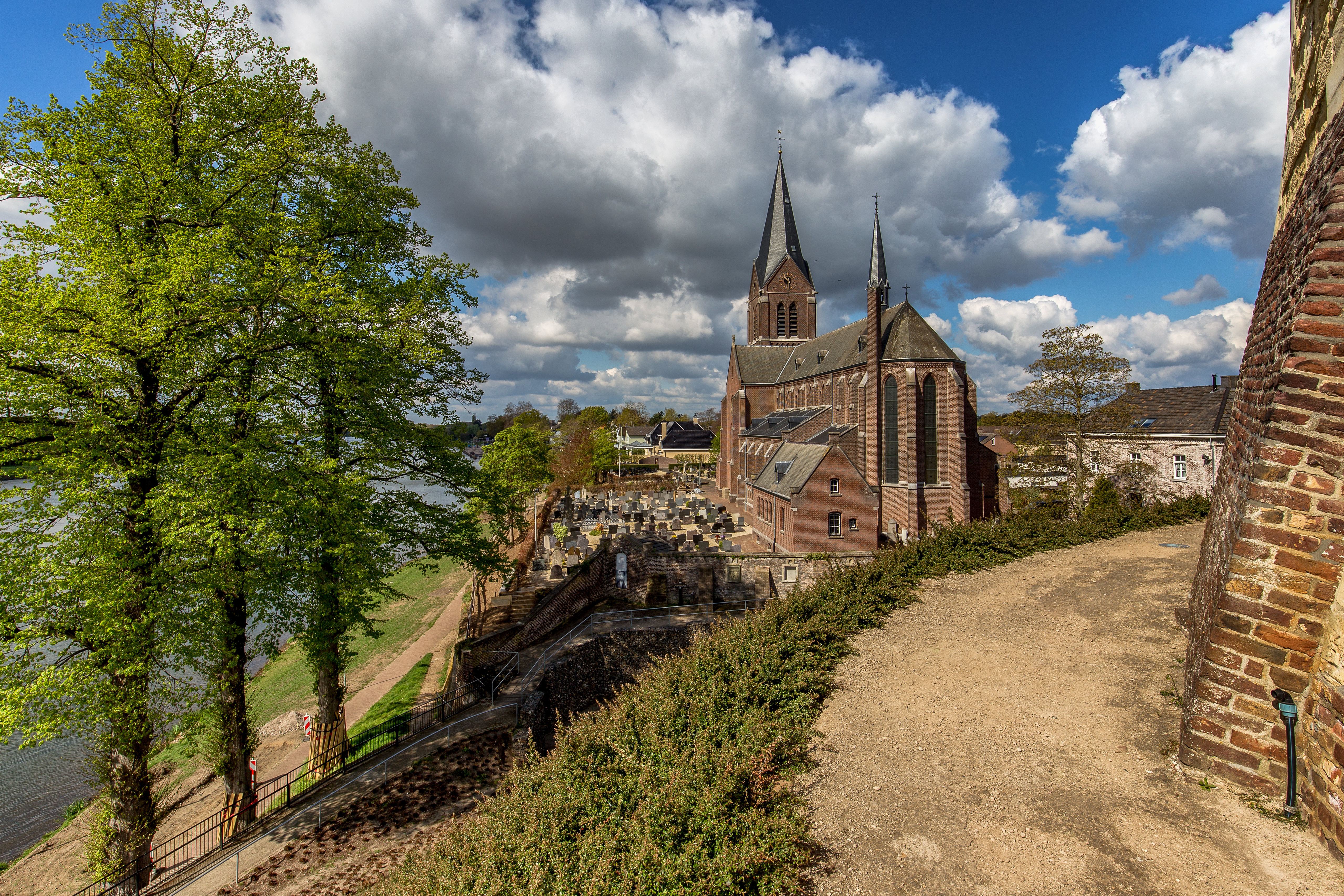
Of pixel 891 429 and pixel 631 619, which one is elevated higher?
pixel 891 429

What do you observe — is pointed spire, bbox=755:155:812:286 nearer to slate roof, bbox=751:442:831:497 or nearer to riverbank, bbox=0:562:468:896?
slate roof, bbox=751:442:831:497

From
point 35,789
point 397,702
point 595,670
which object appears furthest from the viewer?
point 397,702

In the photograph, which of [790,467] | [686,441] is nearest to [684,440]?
[686,441]

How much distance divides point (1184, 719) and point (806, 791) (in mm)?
3328

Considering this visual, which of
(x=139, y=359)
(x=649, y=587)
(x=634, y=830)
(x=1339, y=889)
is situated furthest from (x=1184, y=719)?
(x=649, y=587)

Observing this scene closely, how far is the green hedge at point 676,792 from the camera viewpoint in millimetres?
4453

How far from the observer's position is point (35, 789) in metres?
16.6

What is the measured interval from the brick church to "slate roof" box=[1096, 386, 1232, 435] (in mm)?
7847

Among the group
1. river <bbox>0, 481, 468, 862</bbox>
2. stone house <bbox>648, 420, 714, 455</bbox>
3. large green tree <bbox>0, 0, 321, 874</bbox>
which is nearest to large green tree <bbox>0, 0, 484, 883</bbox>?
large green tree <bbox>0, 0, 321, 874</bbox>

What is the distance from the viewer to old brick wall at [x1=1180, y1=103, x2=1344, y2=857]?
11.4 feet

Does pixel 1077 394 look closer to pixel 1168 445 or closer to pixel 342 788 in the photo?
pixel 1168 445

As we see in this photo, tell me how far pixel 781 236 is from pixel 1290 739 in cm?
4861

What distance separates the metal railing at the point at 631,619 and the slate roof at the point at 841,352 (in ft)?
57.9

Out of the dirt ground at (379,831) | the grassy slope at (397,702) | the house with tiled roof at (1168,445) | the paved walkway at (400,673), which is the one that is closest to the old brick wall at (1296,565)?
the dirt ground at (379,831)
